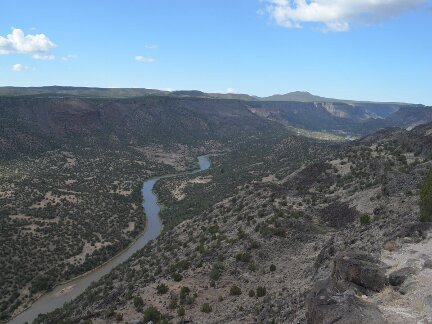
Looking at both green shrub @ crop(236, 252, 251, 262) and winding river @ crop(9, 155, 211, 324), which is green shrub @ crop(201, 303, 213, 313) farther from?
winding river @ crop(9, 155, 211, 324)

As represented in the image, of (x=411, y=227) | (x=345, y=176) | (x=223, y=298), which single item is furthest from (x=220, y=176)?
(x=411, y=227)

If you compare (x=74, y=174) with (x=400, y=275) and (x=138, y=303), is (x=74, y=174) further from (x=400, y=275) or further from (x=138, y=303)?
(x=400, y=275)

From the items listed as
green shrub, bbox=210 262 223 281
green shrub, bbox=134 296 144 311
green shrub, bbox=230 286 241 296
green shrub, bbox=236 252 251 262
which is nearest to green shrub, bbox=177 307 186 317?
green shrub, bbox=134 296 144 311

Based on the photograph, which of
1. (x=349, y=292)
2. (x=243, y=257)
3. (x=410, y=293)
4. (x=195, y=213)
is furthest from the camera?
(x=195, y=213)

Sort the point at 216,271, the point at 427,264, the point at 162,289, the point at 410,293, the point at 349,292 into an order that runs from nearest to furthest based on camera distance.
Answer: the point at 410,293, the point at 349,292, the point at 427,264, the point at 162,289, the point at 216,271

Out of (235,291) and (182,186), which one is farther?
(182,186)

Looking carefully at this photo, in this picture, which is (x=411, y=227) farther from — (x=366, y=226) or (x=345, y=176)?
(x=345, y=176)

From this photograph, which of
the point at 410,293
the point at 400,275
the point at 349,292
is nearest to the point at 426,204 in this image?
the point at 400,275

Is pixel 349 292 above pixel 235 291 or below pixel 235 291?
above

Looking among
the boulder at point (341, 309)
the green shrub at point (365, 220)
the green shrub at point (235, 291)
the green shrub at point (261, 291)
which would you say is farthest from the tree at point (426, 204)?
the green shrub at point (235, 291)
